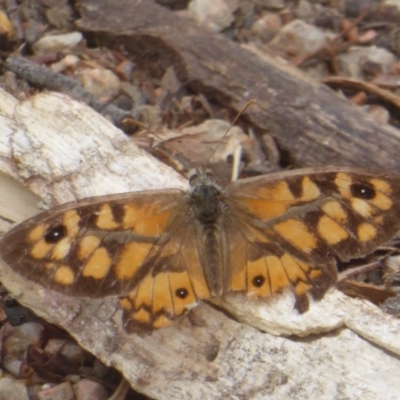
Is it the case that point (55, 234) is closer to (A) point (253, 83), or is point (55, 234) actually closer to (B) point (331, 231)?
(B) point (331, 231)

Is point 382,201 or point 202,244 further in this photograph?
point 202,244

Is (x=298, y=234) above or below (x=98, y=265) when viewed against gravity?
below

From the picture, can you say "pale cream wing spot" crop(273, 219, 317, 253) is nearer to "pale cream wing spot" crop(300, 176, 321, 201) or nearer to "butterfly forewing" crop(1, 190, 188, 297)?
"pale cream wing spot" crop(300, 176, 321, 201)

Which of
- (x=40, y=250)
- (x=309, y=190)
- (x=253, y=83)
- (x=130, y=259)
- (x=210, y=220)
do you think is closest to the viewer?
(x=40, y=250)

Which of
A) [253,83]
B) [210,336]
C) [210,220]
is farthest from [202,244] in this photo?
[253,83]

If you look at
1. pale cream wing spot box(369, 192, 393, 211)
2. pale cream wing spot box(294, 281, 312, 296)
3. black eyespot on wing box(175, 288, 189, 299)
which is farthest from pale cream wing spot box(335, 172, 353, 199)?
black eyespot on wing box(175, 288, 189, 299)

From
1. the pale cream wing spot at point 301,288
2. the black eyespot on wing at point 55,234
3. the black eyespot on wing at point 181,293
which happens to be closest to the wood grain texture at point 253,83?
the pale cream wing spot at point 301,288

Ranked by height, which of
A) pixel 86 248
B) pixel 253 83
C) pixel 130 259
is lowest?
pixel 253 83
